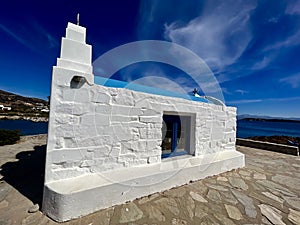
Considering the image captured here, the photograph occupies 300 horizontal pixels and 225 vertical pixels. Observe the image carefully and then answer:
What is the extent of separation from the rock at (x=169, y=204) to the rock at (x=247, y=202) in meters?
1.18

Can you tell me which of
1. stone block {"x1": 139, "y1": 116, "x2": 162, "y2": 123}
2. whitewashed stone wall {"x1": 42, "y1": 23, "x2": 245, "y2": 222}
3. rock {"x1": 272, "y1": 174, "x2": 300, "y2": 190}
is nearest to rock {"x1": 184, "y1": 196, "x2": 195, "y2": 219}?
whitewashed stone wall {"x1": 42, "y1": 23, "x2": 245, "y2": 222}

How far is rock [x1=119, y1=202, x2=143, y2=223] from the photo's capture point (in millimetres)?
2352

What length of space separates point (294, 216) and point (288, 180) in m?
2.16

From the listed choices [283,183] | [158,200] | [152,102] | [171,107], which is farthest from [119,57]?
[283,183]

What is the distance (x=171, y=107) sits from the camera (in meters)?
3.74

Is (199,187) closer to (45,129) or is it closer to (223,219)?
(223,219)

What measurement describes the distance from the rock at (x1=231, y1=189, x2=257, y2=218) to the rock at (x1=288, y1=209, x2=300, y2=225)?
1.66ft

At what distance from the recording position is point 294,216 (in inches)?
105

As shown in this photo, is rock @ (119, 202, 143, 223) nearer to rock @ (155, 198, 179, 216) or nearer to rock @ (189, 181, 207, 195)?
rock @ (155, 198, 179, 216)

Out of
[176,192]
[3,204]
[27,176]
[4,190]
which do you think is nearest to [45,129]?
[27,176]

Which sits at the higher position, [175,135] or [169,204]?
[175,135]

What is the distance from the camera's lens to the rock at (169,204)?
8.66 ft

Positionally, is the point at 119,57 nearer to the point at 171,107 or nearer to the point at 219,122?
the point at 171,107


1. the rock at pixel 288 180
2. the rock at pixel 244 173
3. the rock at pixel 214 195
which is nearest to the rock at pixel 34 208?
the rock at pixel 214 195
